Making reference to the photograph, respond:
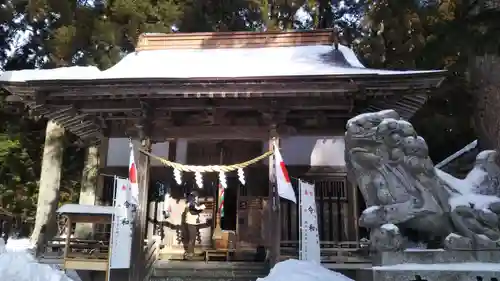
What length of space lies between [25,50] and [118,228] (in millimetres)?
13059

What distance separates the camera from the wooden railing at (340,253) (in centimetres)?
903

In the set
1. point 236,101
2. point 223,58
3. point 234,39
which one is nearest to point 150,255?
point 236,101

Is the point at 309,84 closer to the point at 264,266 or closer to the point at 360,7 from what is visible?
the point at 264,266

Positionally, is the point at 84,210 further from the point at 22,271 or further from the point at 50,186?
the point at 50,186

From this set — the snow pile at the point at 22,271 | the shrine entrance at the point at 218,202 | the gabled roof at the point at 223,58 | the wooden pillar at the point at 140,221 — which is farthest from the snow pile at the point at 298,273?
the gabled roof at the point at 223,58

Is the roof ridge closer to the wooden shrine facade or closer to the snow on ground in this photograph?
the wooden shrine facade

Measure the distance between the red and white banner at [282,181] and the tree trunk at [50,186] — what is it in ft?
27.8

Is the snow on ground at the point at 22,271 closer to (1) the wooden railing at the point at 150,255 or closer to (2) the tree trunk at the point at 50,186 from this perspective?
(1) the wooden railing at the point at 150,255

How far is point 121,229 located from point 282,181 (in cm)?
342

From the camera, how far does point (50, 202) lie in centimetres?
1391

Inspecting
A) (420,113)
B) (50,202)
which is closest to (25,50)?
(50,202)

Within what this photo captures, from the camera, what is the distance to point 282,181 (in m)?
8.67

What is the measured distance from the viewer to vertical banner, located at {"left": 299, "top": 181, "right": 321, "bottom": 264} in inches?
341

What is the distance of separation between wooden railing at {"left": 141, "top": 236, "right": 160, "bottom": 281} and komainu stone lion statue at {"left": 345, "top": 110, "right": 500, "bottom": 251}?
5860mm
